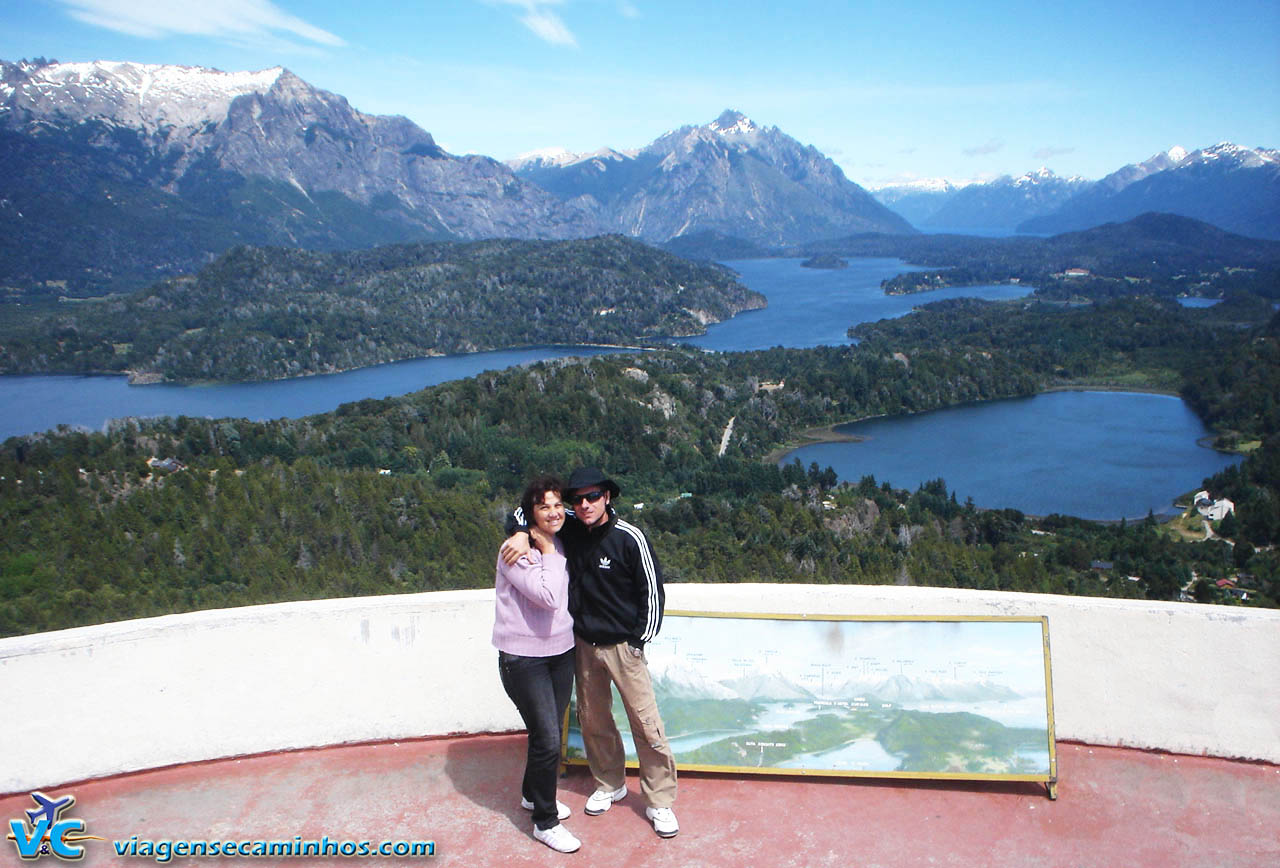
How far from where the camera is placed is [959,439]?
79.0m

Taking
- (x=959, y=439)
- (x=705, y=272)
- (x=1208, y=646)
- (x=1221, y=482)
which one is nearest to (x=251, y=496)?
(x=1208, y=646)

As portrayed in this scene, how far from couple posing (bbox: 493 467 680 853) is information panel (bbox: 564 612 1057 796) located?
0.60 meters

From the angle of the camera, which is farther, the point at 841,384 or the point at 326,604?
the point at 841,384

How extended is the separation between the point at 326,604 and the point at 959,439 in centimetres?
7871

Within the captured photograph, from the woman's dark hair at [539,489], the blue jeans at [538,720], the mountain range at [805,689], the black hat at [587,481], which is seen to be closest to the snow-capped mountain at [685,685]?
the mountain range at [805,689]

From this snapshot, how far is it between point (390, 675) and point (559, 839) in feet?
5.12

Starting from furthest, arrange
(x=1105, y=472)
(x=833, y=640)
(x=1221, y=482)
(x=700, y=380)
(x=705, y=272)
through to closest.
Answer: (x=705, y=272) < (x=700, y=380) < (x=1105, y=472) < (x=1221, y=482) < (x=833, y=640)

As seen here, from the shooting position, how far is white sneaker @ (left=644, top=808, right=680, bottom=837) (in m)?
4.53

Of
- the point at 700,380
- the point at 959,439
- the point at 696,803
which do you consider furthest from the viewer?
the point at 700,380

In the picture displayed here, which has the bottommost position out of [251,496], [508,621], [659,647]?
[251,496]

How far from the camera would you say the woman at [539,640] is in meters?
4.40

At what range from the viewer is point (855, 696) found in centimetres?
511

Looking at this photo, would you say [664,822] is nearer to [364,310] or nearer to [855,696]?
[855,696]

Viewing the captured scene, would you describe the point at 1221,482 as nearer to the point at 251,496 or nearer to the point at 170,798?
the point at 251,496
